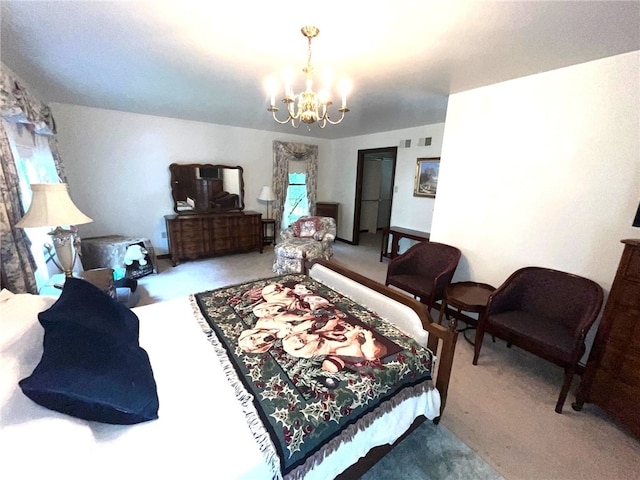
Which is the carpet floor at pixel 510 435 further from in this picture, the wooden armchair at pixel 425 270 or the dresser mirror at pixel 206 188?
the dresser mirror at pixel 206 188

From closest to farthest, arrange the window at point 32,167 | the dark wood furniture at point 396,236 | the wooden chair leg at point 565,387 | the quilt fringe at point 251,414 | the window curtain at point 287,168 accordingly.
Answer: the quilt fringe at point 251,414 < the wooden chair leg at point 565,387 < the window at point 32,167 < the dark wood furniture at point 396,236 < the window curtain at point 287,168

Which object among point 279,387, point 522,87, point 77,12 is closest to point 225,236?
point 77,12

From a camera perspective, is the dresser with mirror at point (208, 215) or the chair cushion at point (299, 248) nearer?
the chair cushion at point (299, 248)

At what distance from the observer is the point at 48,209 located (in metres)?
1.74

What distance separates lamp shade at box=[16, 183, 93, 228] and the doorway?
4796 millimetres

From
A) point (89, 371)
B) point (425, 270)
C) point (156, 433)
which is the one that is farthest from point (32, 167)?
point (425, 270)

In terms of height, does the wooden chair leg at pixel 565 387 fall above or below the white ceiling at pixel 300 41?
below

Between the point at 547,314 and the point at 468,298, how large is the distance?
0.57 meters

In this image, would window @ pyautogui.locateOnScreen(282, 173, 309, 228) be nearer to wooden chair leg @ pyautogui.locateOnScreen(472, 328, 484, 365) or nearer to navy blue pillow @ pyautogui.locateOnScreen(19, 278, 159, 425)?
wooden chair leg @ pyautogui.locateOnScreen(472, 328, 484, 365)

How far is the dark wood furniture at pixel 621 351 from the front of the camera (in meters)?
1.51

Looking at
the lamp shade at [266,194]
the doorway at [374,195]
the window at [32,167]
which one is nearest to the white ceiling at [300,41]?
the window at [32,167]

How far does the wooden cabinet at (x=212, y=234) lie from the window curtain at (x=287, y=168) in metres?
0.84

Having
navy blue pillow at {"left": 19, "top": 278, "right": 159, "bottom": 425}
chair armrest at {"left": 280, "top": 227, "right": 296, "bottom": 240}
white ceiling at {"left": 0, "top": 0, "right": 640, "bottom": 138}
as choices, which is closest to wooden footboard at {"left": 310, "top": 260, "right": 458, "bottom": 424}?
navy blue pillow at {"left": 19, "top": 278, "right": 159, "bottom": 425}

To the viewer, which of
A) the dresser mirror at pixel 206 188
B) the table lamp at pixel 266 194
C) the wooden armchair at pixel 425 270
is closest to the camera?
the wooden armchair at pixel 425 270
